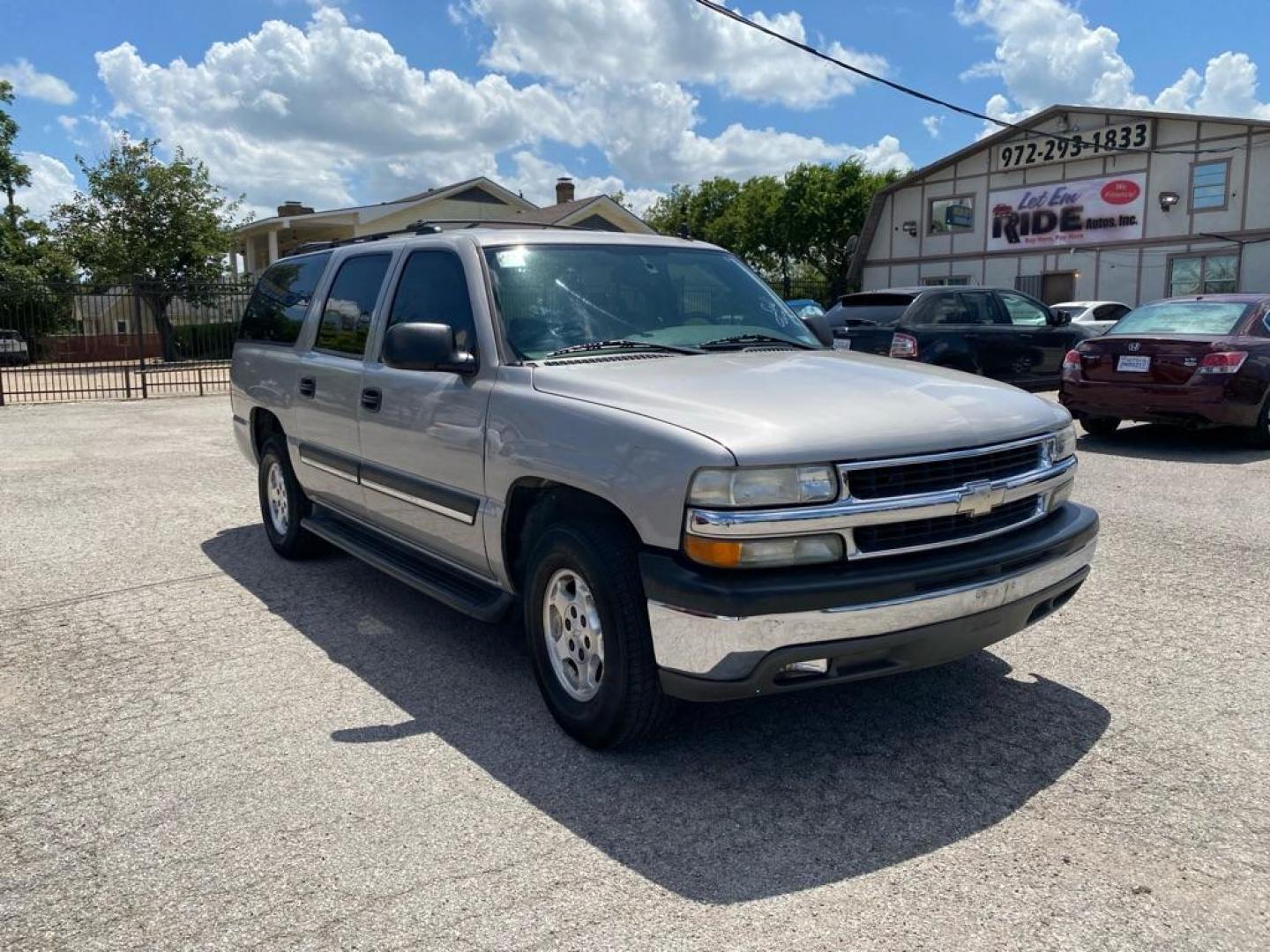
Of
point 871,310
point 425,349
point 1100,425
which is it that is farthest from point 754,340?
point 871,310

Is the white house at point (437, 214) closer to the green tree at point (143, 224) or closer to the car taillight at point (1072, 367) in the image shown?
the green tree at point (143, 224)

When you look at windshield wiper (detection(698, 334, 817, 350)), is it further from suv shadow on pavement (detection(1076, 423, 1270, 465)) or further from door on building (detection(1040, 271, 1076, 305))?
door on building (detection(1040, 271, 1076, 305))

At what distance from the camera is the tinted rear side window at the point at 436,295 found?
4224mm

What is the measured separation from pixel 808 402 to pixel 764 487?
19.0 inches

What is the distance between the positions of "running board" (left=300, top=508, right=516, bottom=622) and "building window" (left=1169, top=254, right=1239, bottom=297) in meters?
28.6

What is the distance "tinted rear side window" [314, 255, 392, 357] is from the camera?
505cm

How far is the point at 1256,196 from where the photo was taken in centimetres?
2723

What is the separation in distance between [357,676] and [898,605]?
7.86 ft

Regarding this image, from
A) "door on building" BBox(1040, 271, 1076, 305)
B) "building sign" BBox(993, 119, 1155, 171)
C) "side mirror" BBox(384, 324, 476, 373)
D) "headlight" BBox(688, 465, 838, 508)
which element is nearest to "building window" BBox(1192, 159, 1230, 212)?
"building sign" BBox(993, 119, 1155, 171)

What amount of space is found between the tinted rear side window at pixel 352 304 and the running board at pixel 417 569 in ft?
3.09

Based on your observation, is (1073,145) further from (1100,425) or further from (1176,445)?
(1176,445)

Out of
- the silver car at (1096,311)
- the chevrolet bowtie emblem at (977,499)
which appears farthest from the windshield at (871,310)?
the silver car at (1096,311)

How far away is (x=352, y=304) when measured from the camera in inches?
207

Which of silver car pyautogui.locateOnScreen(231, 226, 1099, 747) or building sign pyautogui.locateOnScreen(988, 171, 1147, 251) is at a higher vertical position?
building sign pyautogui.locateOnScreen(988, 171, 1147, 251)
